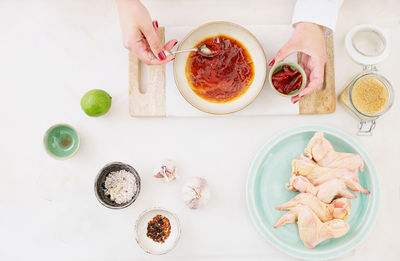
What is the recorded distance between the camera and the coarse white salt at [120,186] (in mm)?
1175

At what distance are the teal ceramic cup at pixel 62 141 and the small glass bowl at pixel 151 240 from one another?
342 mm

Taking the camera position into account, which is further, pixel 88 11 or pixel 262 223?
pixel 88 11

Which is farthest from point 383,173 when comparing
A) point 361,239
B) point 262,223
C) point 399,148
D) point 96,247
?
point 96,247

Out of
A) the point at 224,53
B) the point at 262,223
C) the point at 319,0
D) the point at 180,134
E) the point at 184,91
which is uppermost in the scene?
the point at 319,0

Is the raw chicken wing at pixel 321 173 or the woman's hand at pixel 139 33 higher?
the woman's hand at pixel 139 33

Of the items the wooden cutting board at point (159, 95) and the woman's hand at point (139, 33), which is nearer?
the woman's hand at point (139, 33)

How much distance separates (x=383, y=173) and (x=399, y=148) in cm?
11

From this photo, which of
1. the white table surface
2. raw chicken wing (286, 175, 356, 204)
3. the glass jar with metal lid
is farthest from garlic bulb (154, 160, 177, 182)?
the glass jar with metal lid

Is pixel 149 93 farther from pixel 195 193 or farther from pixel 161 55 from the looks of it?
pixel 195 193

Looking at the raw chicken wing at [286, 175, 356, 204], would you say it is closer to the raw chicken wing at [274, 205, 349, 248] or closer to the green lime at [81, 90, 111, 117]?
the raw chicken wing at [274, 205, 349, 248]

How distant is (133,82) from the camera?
4.00 ft

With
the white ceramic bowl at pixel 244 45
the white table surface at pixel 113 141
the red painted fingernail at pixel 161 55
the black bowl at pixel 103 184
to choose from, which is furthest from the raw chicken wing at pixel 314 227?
the red painted fingernail at pixel 161 55

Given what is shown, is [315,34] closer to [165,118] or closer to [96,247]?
[165,118]

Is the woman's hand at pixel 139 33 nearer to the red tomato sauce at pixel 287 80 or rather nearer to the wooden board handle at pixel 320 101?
the red tomato sauce at pixel 287 80
